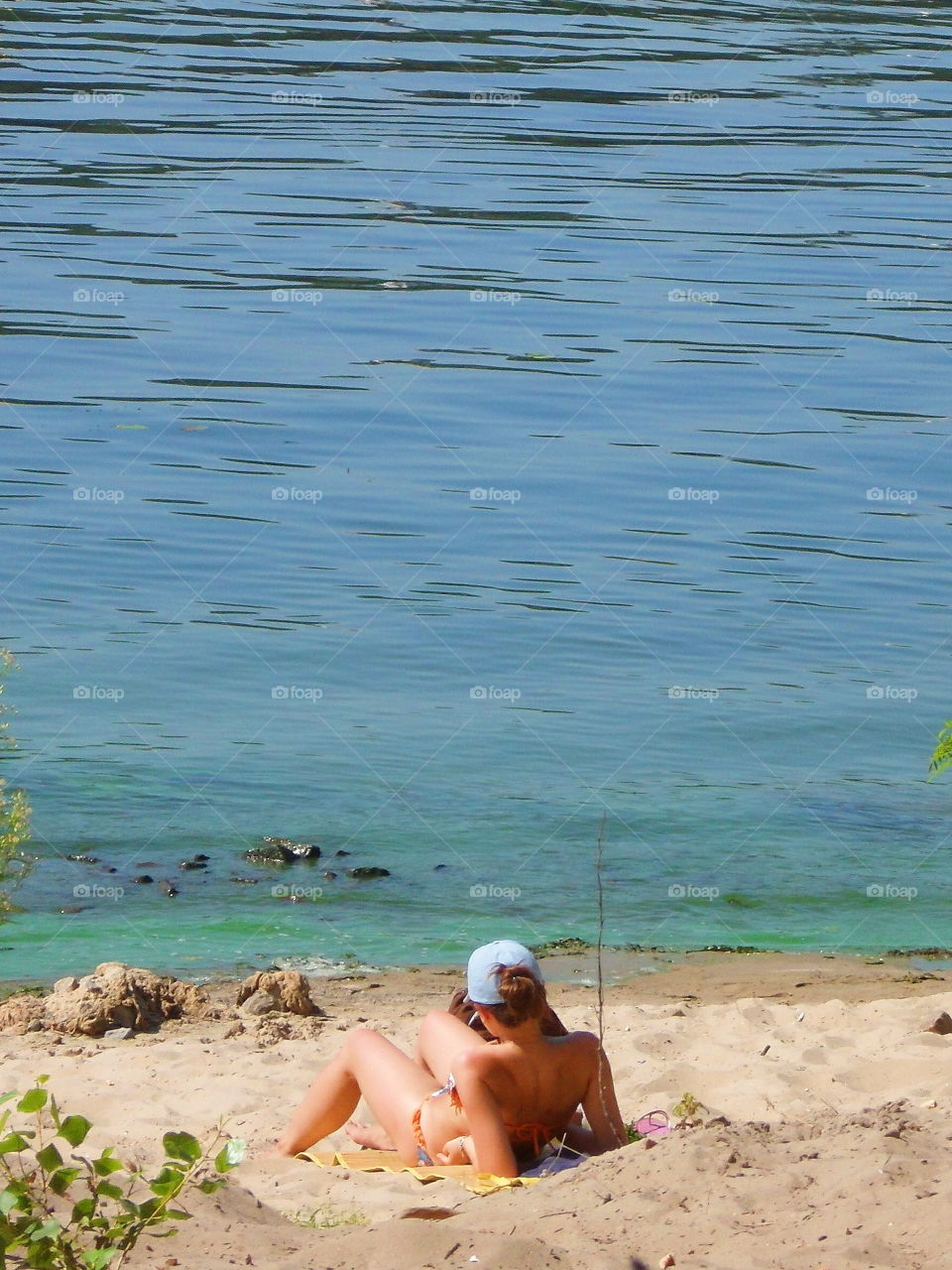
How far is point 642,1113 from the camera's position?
253 inches

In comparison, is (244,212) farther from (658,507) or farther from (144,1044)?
(144,1044)

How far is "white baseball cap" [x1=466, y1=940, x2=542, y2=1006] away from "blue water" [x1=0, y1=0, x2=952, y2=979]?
3.00 metres

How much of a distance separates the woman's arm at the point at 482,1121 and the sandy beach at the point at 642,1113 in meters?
0.16

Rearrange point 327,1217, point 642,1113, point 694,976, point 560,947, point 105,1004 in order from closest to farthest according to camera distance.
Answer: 1. point 327,1217
2. point 642,1113
3. point 105,1004
4. point 694,976
5. point 560,947

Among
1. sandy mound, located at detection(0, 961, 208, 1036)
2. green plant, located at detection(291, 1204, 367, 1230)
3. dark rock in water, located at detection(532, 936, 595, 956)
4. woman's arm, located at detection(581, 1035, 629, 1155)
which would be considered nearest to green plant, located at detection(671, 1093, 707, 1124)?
woman's arm, located at detection(581, 1035, 629, 1155)

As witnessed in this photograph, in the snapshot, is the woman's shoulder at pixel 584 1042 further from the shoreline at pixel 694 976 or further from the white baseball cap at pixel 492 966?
the shoreline at pixel 694 976

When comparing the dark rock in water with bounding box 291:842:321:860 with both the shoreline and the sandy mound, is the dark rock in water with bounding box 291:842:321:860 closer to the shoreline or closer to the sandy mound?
the shoreline

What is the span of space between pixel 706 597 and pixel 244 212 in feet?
42.7

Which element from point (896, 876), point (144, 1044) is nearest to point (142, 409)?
point (896, 876)

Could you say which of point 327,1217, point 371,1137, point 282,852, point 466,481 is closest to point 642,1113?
point 371,1137

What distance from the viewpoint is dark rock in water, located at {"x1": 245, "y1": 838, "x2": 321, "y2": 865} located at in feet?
31.7

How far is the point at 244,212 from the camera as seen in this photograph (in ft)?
82.5

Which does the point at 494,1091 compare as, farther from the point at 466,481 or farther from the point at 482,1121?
the point at 466,481

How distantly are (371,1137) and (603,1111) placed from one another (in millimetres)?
830
